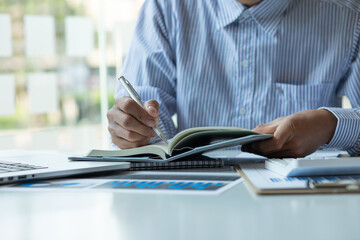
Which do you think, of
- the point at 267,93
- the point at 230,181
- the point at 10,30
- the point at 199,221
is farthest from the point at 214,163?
the point at 10,30

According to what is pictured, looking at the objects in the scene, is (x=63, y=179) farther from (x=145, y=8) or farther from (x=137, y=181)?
(x=145, y=8)

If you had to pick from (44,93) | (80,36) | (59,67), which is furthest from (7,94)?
(80,36)

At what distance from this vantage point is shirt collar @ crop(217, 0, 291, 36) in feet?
5.05

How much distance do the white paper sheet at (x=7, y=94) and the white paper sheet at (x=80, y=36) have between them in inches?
20.4

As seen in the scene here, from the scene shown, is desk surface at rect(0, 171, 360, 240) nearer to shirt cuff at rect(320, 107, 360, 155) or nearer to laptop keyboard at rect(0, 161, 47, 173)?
laptop keyboard at rect(0, 161, 47, 173)

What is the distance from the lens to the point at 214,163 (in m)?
0.98

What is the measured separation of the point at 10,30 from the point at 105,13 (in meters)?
0.83

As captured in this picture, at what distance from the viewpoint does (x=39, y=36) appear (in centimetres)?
355

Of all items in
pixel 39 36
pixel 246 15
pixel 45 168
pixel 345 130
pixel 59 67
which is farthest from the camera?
pixel 59 67

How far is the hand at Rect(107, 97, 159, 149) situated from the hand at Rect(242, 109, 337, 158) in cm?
23

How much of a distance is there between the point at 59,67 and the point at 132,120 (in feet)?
9.07

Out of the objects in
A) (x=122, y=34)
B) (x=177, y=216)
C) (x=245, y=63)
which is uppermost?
(x=122, y=34)

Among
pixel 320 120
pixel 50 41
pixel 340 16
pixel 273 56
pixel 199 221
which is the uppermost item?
pixel 50 41

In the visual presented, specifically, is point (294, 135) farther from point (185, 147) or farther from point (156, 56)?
point (156, 56)
